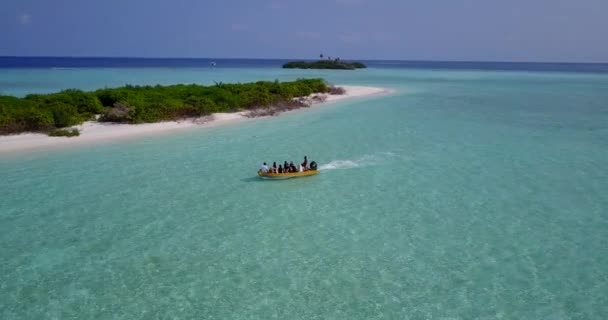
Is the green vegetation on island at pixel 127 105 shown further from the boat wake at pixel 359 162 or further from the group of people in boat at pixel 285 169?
the boat wake at pixel 359 162

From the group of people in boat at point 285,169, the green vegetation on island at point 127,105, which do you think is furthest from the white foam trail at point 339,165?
the green vegetation on island at point 127,105

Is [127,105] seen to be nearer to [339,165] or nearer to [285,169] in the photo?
[285,169]

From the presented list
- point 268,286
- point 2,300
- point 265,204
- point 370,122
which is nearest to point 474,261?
point 268,286

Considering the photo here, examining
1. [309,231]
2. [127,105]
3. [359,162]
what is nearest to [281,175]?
[359,162]

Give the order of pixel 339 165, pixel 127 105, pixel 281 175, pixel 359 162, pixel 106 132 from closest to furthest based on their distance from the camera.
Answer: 1. pixel 281 175
2. pixel 339 165
3. pixel 359 162
4. pixel 106 132
5. pixel 127 105

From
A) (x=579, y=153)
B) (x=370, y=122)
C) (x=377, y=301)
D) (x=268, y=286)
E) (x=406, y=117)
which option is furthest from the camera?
(x=406, y=117)

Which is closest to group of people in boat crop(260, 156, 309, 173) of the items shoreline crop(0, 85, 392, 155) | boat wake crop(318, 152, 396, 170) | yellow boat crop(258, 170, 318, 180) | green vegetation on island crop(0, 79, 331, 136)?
yellow boat crop(258, 170, 318, 180)

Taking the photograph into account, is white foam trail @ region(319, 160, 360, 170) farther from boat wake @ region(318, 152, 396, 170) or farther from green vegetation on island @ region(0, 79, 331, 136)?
green vegetation on island @ region(0, 79, 331, 136)

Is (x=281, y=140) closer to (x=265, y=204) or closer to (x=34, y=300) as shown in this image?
(x=265, y=204)
